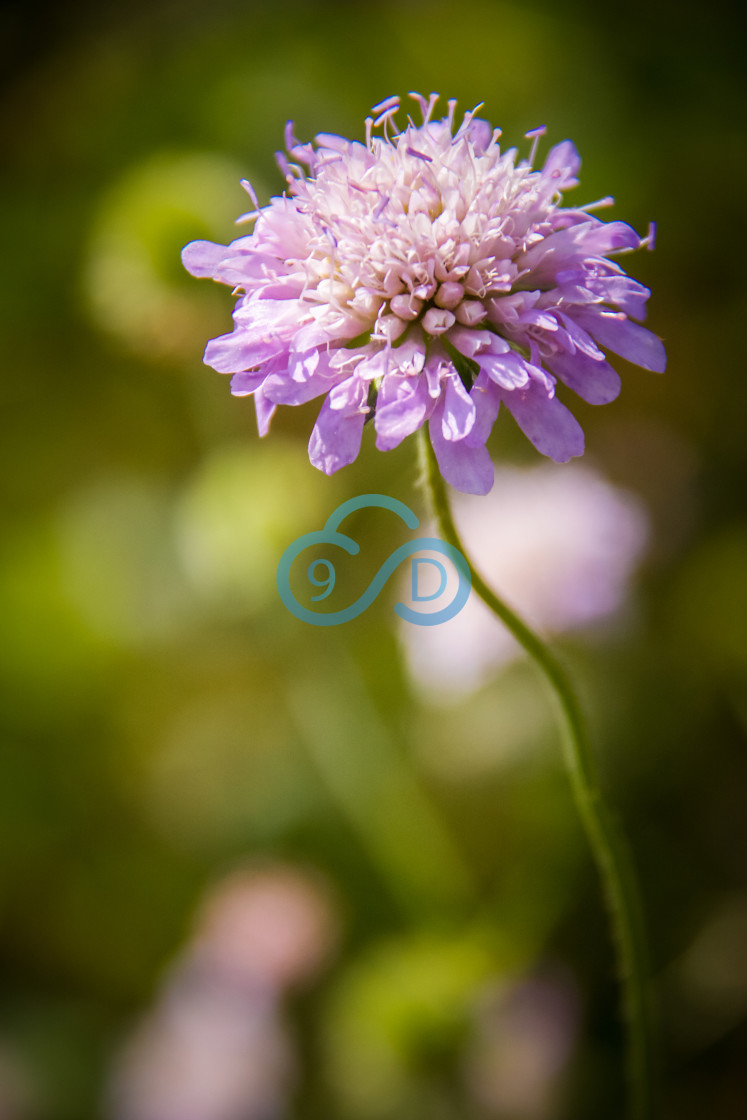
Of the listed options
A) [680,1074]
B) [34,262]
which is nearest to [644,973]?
[680,1074]

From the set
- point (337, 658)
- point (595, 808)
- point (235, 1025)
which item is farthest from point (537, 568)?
point (235, 1025)

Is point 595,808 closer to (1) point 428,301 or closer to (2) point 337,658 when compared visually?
(1) point 428,301

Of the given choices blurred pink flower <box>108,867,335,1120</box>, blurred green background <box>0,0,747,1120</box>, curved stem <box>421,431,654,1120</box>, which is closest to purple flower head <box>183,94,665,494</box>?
curved stem <box>421,431,654,1120</box>

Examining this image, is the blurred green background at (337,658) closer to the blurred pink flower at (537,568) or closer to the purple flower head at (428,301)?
the blurred pink flower at (537,568)

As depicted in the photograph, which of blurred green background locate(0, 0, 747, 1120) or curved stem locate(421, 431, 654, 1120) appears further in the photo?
blurred green background locate(0, 0, 747, 1120)

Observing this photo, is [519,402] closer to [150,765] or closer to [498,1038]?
[498,1038]

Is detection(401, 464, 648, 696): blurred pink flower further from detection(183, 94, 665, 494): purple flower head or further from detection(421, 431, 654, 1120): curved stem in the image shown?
detection(183, 94, 665, 494): purple flower head

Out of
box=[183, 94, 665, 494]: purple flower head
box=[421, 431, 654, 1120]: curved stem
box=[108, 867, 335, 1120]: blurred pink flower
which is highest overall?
box=[183, 94, 665, 494]: purple flower head
